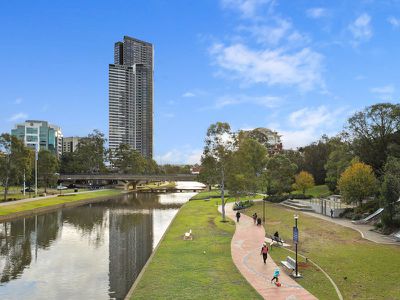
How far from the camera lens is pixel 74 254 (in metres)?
35.5

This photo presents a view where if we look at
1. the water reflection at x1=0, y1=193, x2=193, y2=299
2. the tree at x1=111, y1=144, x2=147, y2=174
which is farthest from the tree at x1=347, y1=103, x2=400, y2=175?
the tree at x1=111, y1=144, x2=147, y2=174

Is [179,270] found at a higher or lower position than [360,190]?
lower

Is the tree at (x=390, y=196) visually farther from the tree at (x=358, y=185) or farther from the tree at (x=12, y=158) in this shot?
the tree at (x=12, y=158)

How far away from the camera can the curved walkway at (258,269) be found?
2009 cm

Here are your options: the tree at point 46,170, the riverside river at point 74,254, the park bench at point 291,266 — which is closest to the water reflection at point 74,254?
the riverside river at point 74,254

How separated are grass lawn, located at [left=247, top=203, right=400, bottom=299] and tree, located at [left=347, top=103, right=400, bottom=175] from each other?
24910mm

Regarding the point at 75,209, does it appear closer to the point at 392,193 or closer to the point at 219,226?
the point at 219,226

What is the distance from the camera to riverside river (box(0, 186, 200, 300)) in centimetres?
2506

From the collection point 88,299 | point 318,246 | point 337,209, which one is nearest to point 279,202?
point 337,209

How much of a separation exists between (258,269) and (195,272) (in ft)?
14.0

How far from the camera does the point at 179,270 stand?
83.8 ft

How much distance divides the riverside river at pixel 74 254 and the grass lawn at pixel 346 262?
1222cm

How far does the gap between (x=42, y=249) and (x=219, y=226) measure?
19.7 metres

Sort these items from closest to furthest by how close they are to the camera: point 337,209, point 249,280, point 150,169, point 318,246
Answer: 1. point 249,280
2. point 318,246
3. point 337,209
4. point 150,169
